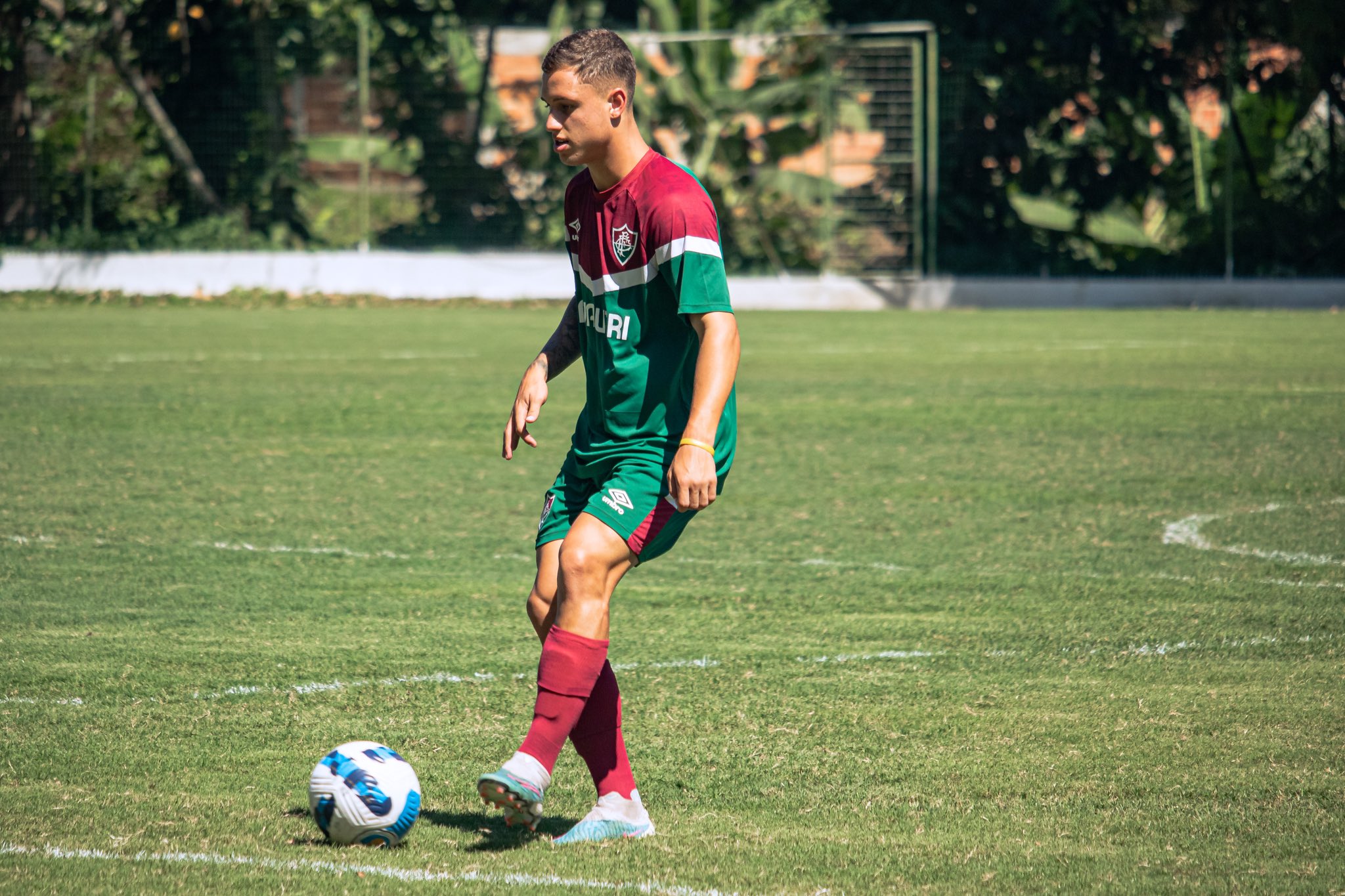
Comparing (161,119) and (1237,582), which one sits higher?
(161,119)

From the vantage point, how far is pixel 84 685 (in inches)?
199

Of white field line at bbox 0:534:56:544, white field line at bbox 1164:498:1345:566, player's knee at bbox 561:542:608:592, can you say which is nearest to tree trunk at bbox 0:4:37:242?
white field line at bbox 0:534:56:544

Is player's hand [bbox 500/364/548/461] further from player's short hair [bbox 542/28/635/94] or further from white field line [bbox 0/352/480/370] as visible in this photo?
white field line [bbox 0/352/480/370]

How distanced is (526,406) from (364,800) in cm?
109

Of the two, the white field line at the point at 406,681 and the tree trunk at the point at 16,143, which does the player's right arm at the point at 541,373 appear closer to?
the white field line at the point at 406,681

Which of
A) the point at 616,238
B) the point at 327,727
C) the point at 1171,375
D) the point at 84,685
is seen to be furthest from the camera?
the point at 1171,375

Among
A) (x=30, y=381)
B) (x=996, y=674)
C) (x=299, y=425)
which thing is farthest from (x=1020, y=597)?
(x=30, y=381)

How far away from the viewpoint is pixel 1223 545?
750cm

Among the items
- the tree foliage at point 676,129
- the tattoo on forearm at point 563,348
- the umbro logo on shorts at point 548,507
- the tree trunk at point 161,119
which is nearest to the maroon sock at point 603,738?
the umbro logo on shorts at point 548,507

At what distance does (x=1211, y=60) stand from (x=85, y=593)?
22.4 m

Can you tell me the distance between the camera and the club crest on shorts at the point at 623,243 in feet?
12.6

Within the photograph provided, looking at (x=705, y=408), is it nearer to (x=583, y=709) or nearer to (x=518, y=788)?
(x=583, y=709)

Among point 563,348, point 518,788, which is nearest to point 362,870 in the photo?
point 518,788

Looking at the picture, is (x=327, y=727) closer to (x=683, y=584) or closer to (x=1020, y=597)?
(x=683, y=584)
